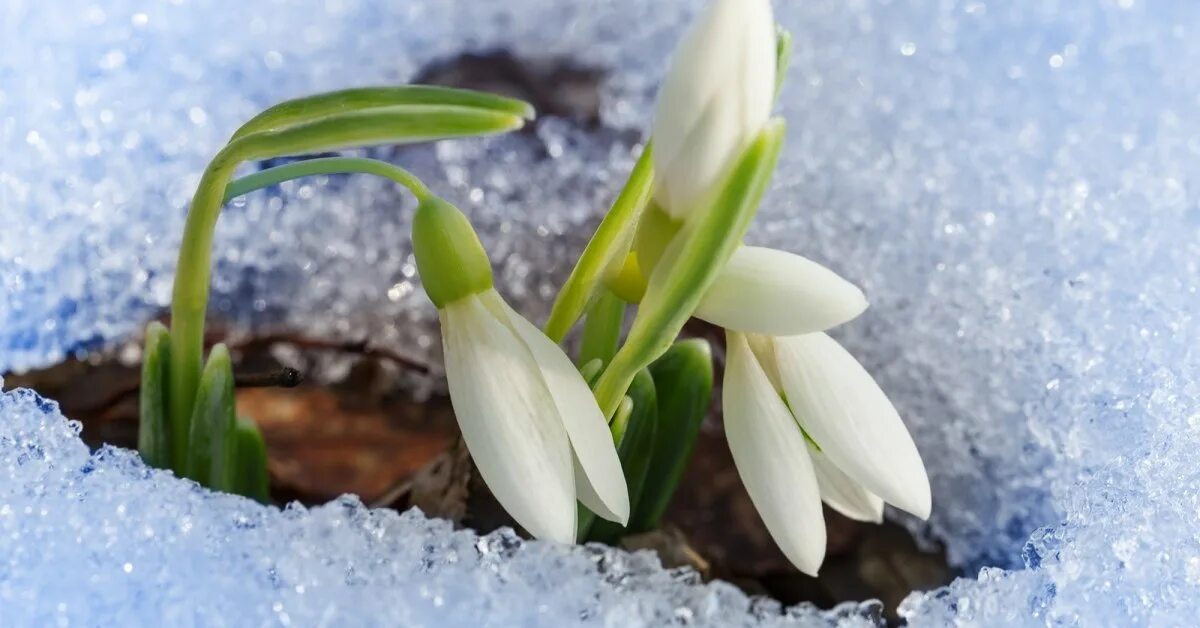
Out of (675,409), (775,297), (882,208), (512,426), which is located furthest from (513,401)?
(882,208)

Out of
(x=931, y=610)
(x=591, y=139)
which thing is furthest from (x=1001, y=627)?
(x=591, y=139)

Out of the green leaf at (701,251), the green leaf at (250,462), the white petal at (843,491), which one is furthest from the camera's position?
the green leaf at (250,462)

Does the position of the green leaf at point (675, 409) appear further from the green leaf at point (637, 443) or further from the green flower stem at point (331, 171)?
the green flower stem at point (331, 171)

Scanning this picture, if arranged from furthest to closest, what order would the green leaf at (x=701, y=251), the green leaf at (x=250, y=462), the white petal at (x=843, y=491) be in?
the green leaf at (x=250, y=462) < the white petal at (x=843, y=491) < the green leaf at (x=701, y=251)

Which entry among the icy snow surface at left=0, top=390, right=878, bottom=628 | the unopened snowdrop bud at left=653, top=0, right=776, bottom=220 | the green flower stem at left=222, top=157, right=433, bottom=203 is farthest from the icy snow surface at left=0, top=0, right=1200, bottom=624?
the unopened snowdrop bud at left=653, top=0, right=776, bottom=220

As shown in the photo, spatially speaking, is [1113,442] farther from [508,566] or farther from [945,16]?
[945,16]

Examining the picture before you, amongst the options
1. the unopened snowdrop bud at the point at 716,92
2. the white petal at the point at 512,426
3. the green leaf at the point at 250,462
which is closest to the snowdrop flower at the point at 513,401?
the white petal at the point at 512,426

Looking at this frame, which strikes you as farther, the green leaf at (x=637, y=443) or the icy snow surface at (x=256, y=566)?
the green leaf at (x=637, y=443)
